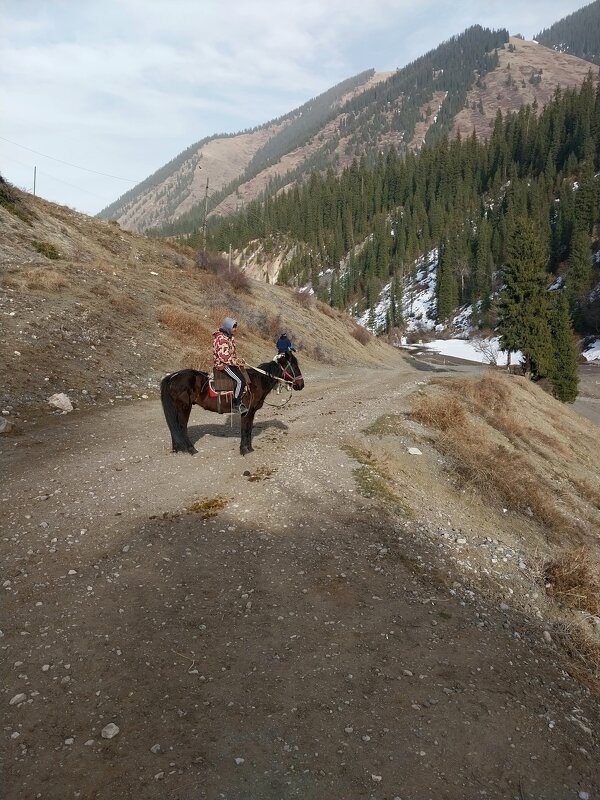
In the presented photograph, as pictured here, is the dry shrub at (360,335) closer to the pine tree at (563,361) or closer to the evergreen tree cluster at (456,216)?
the pine tree at (563,361)

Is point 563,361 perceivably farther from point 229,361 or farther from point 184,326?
point 229,361

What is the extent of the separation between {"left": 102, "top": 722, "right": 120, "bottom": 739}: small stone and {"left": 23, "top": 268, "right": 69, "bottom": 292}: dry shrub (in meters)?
22.8

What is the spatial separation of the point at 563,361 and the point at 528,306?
265 inches

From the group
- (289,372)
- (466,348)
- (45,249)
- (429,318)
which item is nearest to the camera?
(289,372)

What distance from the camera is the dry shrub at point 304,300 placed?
165ft

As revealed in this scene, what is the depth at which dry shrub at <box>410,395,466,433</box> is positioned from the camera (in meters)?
17.2

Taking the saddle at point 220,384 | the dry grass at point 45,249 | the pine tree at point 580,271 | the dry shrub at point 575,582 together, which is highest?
the pine tree at point 580,271

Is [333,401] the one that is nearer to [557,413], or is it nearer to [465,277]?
[557,413]

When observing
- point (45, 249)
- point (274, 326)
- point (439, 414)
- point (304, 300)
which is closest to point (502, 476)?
point (439, 414)

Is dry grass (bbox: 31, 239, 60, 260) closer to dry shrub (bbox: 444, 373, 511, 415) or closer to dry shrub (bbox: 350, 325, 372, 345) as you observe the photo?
dry shrub (bbox: 444, 373, 511, 415)

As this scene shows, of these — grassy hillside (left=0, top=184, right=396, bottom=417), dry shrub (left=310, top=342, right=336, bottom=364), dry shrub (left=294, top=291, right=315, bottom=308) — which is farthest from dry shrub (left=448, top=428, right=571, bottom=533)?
dry shrub (left=294, top=291, right=315, bottom=308)

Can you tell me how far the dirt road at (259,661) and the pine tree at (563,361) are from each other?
43.4 meters

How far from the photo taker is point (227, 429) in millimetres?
15148

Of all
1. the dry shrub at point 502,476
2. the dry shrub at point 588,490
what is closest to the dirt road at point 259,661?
the dry shrub at point 502,476
